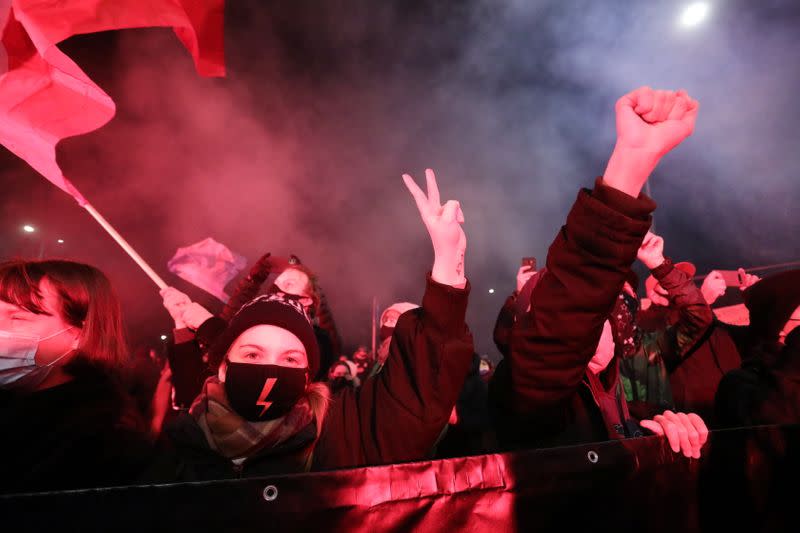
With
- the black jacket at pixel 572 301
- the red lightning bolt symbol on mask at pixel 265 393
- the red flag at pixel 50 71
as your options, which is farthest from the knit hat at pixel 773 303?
the red flag at pixel 50 71

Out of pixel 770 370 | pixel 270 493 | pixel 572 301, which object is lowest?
pixel 270 493

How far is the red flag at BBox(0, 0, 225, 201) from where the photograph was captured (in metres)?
2.04

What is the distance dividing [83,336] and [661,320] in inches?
167

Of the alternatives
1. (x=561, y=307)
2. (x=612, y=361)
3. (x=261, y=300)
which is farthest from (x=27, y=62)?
(x=612, y=361)

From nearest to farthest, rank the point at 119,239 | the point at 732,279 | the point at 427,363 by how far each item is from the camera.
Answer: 1. the point at 427,363
2. the point at 119,239
3. the point at 732,279

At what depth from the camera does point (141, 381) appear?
3418 mm

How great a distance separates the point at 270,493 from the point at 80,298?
146cm

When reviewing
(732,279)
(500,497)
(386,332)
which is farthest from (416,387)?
(732,279)

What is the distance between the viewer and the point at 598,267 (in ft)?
3.36

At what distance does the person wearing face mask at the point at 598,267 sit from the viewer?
0.99m

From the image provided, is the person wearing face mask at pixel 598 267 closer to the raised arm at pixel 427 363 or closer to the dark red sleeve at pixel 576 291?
the dark red sleeve at pixel 576 291

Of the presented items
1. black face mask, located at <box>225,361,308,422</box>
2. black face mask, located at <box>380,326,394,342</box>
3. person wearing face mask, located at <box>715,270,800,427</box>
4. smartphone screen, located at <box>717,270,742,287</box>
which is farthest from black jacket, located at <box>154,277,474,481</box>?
smartphone screen, located at <box>717,270,742,287</box>

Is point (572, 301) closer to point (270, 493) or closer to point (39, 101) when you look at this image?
point (270, 493)

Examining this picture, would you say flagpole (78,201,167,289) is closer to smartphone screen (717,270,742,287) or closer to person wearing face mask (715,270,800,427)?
person wearing face mask (715,270,800,427)
